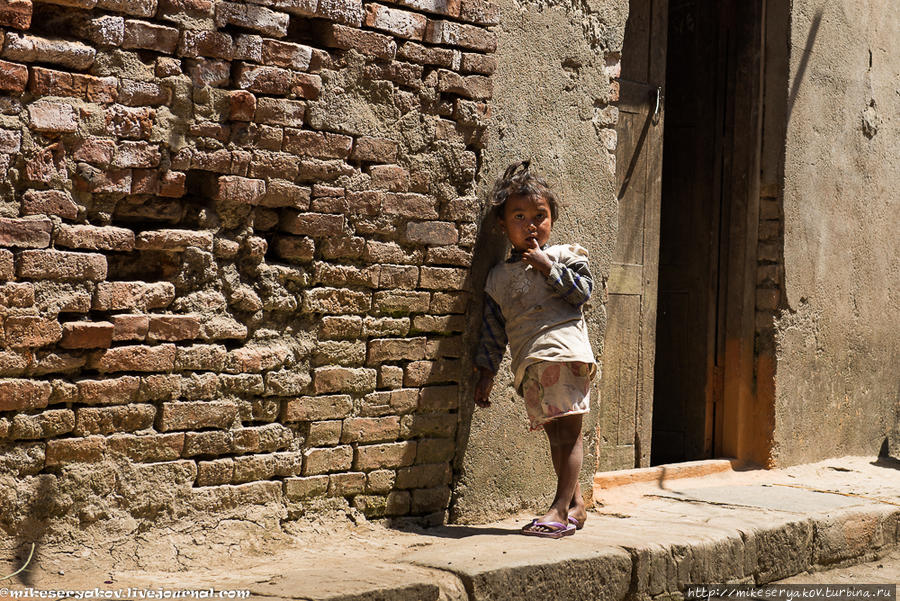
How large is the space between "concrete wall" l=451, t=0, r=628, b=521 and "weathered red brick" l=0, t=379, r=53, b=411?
157 centimetres

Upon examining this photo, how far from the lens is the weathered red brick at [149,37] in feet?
9.20

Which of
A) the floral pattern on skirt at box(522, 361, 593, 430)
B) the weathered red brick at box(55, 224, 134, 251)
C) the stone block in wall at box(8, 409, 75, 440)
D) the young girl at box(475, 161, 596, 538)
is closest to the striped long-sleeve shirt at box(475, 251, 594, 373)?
the young girl at box(475, 161, 596, 538)

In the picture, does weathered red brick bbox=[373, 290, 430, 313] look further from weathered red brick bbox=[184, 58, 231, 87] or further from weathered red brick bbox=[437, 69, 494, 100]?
weathered red brick bbox=[184, 58, 231, 87]

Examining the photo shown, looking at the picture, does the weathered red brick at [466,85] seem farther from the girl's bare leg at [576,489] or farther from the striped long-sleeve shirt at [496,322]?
the girl's bare leg at [576,489]

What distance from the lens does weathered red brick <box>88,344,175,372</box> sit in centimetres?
281

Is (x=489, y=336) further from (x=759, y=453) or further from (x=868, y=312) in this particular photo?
(x=868, y=312)

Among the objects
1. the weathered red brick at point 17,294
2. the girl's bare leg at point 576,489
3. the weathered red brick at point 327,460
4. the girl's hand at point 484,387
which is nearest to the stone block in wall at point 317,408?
the weathered red brick at point 327,460

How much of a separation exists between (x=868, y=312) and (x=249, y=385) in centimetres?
443

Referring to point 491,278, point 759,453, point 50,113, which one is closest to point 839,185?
point 759,453

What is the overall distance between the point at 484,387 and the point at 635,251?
1.84m

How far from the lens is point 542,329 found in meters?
3.61

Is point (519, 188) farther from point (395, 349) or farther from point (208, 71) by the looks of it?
point (208, 71)

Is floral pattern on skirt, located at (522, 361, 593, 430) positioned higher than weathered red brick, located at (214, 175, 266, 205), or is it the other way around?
weathered red brick, located at (214, 175, 266, 205)

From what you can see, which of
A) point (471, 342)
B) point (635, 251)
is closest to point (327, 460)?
point (471, 342)
